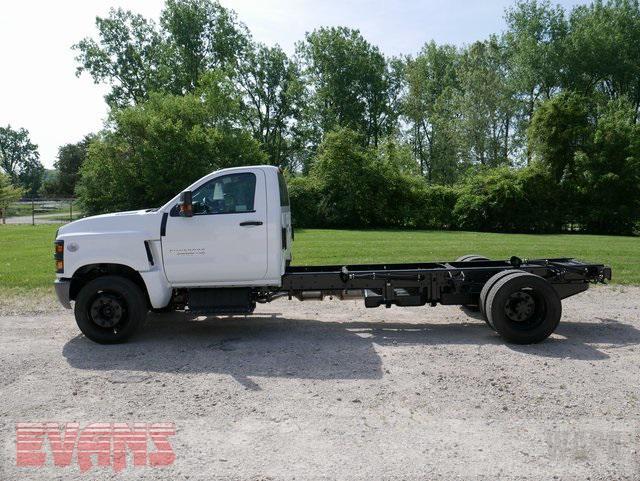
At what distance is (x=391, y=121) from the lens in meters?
64.4

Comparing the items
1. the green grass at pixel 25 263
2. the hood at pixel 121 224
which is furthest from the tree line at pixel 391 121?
the hood at pixel 121 224

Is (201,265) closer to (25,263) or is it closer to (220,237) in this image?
(220,237)

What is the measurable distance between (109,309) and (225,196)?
218 centimetres

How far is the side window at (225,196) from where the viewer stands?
7.53 m

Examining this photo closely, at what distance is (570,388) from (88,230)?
6.22m

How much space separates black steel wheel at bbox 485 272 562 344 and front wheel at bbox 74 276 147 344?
4.73 metres

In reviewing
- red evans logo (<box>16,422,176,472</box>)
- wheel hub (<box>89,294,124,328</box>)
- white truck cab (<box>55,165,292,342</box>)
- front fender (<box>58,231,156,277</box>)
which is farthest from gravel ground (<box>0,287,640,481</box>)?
front fender (<box>58,231,156,277</box>)

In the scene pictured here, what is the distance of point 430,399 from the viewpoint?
210 inches

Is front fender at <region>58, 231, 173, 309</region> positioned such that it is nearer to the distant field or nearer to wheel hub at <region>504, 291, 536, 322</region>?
wheel hub at <region>504, 291, 536, 322</region>

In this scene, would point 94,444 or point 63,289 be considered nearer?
point 94,444

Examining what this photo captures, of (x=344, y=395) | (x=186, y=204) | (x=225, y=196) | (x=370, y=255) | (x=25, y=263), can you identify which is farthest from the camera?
(x=370, y=255)

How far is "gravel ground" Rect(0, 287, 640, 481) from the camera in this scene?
4.09m

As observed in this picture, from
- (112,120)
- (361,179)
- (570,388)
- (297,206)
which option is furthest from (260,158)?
(570,388)

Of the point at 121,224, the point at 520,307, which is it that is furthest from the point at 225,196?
the point at 520,307
